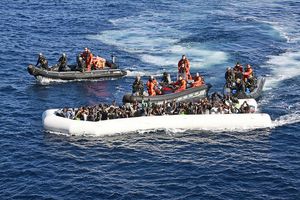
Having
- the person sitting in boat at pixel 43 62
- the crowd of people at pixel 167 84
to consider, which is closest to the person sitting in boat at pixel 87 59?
the person sitting in boat at pixel 43 62

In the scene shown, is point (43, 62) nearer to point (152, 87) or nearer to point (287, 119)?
point (152, 87)

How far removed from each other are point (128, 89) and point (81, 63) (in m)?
4.88

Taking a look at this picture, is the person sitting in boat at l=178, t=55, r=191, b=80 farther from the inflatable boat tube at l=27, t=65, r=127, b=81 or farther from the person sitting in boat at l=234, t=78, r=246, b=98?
the inflatable boat tube at l=27, t=65, r=127, b=81

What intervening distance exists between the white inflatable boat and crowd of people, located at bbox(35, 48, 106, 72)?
1054 cm

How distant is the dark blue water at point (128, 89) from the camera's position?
31328mm

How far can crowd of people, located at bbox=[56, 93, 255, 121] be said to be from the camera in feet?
124

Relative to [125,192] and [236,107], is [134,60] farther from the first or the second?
[125,192]

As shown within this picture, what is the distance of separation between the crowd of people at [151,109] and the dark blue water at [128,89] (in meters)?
1.66

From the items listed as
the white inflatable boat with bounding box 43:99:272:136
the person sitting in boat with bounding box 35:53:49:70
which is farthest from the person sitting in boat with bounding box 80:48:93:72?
the white inflatable boat with bounding box 43:99:272:136

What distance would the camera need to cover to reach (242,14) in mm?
73188

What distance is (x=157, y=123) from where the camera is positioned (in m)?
37.9

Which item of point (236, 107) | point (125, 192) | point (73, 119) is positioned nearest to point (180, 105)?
point (236, 107)

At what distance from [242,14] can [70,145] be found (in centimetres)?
4304

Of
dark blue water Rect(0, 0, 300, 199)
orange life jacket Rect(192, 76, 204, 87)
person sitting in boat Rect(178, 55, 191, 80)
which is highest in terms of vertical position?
person sitting in boat Rect(178, 55, 191, 80)
